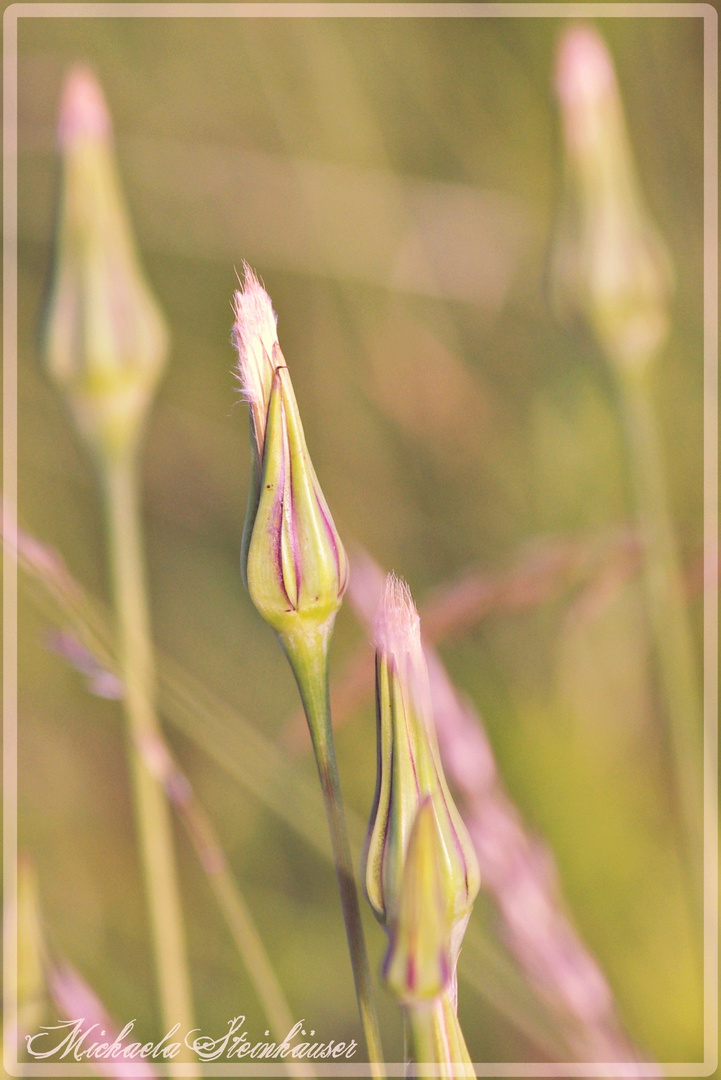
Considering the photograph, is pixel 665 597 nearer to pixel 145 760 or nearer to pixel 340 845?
pixel 145 760

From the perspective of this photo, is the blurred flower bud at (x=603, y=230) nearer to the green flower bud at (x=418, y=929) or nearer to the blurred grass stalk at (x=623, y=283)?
the blurred grass stalk at (x=623, y=283)

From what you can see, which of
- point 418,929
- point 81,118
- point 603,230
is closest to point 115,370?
Result: point 81,118

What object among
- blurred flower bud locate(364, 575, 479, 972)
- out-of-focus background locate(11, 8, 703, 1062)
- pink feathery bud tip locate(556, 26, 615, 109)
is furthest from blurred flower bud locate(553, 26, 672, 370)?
blurred flower bud locate(364, 575, 479, 972)

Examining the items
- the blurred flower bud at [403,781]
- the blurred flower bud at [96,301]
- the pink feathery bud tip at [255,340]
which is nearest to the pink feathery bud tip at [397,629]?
the blurred flower bud at [403,781]

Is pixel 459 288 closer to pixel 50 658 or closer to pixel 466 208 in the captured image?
pixel 466 208

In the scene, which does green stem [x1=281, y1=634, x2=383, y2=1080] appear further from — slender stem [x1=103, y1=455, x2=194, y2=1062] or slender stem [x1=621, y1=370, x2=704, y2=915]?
slender stem [x1=621, y1=370, x2=704, y2=915]
